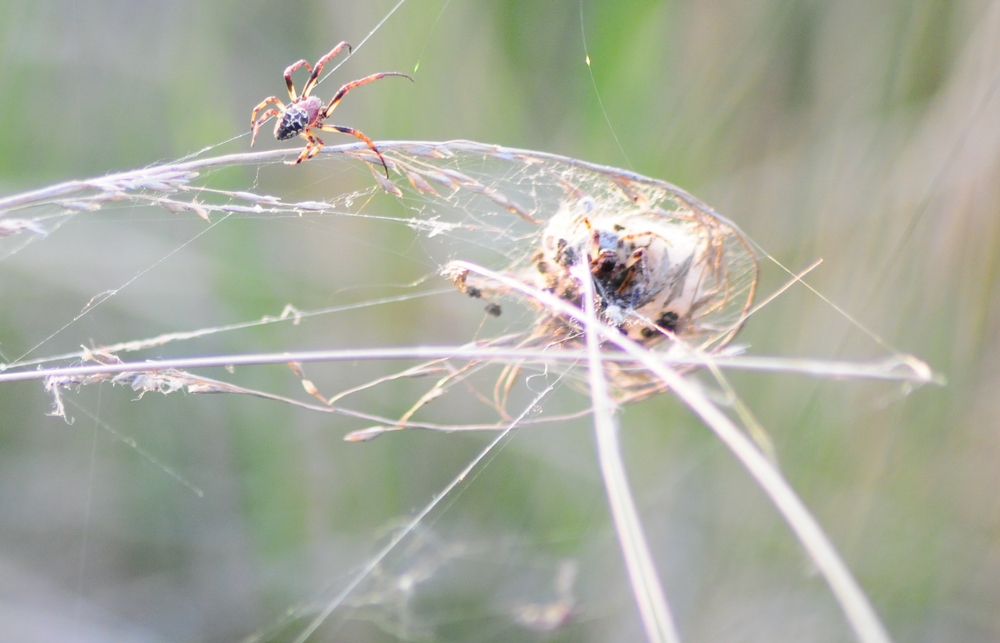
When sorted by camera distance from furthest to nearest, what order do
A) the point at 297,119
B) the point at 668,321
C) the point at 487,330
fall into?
1. the point at 487,330
2. the point at 297,119
3. the point at 668,321

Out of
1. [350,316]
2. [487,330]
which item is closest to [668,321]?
[487,330]

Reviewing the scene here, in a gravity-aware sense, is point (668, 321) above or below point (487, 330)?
below

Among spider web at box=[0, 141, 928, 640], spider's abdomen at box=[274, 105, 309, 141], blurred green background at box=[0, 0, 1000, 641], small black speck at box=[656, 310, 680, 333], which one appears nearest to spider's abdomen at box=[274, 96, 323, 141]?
spider's abdomen at box=[274, 105, 309, 141]

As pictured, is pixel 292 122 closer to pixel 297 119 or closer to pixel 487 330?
pixel 297 119

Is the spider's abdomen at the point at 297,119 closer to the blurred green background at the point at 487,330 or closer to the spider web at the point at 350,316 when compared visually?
the spider web at the point at 350,316

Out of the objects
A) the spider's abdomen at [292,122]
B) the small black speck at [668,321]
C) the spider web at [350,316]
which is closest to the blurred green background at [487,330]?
the spider web at [350,316]

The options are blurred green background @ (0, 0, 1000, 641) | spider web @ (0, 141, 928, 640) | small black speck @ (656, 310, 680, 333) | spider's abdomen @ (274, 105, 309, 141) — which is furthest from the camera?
spider web @ (0, 141, 928, 640)

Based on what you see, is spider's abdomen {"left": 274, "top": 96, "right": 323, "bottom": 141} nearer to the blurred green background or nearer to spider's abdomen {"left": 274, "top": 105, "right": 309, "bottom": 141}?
spider's abdomen {"left": 274, "top": 105, "right": 309, "bottom": 141}

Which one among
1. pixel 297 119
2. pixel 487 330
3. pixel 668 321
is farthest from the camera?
pixel 487 330

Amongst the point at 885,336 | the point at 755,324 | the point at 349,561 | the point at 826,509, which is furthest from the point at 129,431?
the point at 885,336
